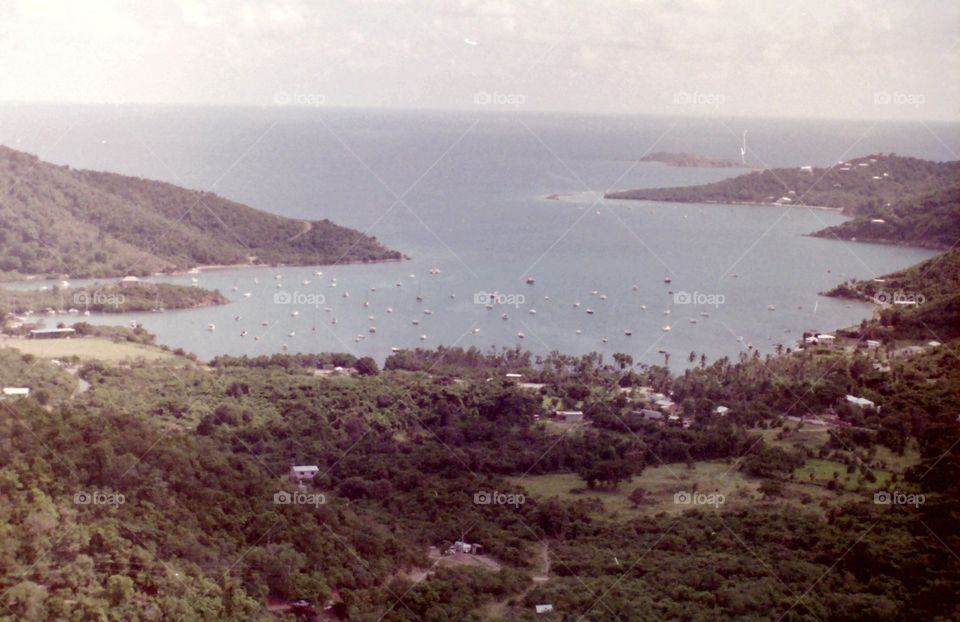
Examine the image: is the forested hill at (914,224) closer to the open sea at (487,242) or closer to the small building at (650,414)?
the open sea at (487,242)

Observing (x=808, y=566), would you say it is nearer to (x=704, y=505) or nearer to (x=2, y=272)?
(x=704, y=505)

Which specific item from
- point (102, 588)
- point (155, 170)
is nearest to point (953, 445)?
point (102, 588)

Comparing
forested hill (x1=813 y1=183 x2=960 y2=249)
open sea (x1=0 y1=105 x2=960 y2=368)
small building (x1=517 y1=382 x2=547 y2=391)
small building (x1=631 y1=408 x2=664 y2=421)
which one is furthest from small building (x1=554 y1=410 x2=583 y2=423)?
forested hill (x1=813 y1=183 x2=960 y2=249)

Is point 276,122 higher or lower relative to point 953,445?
higher

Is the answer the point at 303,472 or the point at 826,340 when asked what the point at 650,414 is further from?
the point at 826,340

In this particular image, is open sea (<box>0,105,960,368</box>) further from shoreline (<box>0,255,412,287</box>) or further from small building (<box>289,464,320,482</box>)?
small building (<box>289,464,320,482</box>)

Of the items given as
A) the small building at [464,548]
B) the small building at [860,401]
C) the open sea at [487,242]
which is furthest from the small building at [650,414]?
the small building at [464,548]

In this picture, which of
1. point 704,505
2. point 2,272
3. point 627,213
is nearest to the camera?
point 704,505
